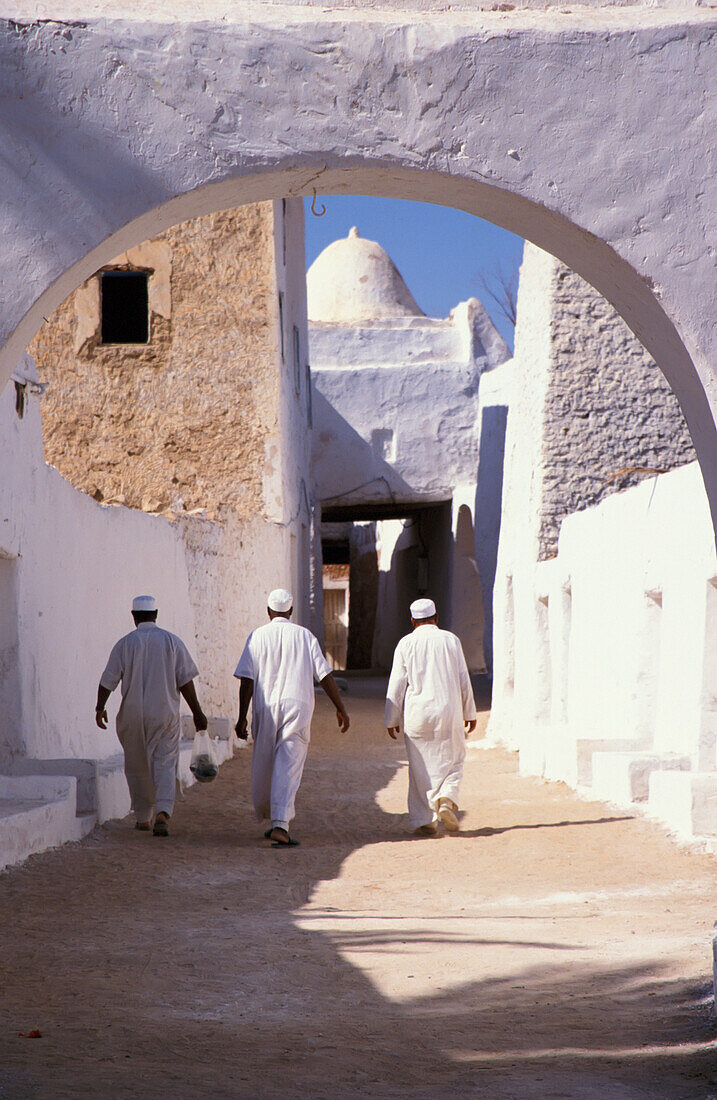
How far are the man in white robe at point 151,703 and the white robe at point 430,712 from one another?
139 cm

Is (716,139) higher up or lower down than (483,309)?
lower down

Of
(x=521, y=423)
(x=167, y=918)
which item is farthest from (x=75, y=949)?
(x=521, y=423)

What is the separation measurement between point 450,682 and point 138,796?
2137 millimetres

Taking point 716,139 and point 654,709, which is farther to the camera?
point 654,709

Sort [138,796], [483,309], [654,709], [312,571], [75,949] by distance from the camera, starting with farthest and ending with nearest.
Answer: [483,309]
[312,571]
[654,709]
[138,796]
[75,949]

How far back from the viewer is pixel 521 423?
A: 1350 centimetres

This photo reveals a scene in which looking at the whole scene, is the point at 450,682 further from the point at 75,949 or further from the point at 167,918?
the point at 75,949

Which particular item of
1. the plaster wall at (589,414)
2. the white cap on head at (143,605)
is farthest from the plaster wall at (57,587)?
the plaster wall at (589,414)

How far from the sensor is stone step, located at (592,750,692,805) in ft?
24.3

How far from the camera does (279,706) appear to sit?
7090 millimetres

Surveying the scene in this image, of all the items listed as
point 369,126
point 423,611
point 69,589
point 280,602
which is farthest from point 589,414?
point 369,126

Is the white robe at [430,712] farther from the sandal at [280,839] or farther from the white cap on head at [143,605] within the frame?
the white cap on head at [143,605]

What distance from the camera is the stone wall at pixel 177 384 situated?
13.6 m

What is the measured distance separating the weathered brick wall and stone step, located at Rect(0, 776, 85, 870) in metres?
6.78
